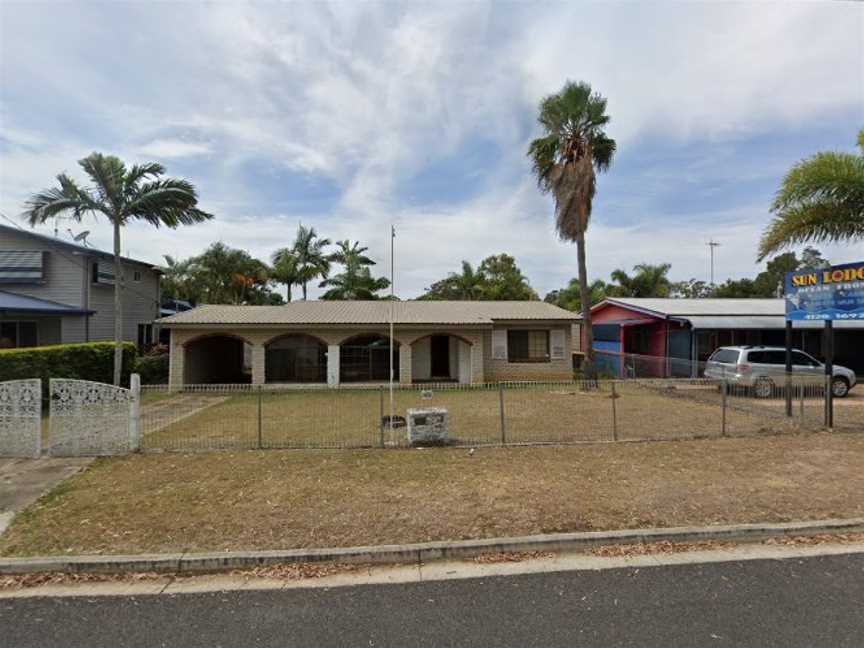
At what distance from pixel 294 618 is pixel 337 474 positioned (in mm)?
3313

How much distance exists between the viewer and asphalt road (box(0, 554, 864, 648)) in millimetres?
3336

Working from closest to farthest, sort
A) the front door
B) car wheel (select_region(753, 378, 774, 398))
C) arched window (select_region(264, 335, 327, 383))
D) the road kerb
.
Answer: the road kerb < car wheel (select_region(753, 378, 774, 398)) < arched window (select_region(264, 335, 327, 383)) < the front door

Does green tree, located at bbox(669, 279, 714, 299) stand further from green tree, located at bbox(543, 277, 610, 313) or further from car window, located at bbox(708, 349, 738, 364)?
car window, located at bbox(708, 349, 738, 364)

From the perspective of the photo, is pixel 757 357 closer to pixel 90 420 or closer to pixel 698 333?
pixel 698 333

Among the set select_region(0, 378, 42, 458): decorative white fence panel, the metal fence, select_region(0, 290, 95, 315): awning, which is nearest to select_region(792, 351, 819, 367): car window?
the metal fence

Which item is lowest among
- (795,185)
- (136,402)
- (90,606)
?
(90,606)

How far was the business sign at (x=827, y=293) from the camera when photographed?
404 inches

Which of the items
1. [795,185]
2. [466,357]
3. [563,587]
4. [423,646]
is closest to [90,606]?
[423,646]

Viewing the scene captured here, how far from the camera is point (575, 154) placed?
18109mm

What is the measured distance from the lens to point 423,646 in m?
3.26

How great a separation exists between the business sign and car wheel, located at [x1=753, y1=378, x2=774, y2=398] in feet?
9.49

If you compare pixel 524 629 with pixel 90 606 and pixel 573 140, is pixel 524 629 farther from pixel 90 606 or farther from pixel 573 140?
pixel 573 140

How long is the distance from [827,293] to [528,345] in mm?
11124

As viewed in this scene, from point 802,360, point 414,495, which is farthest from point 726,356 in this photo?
point 414,495
